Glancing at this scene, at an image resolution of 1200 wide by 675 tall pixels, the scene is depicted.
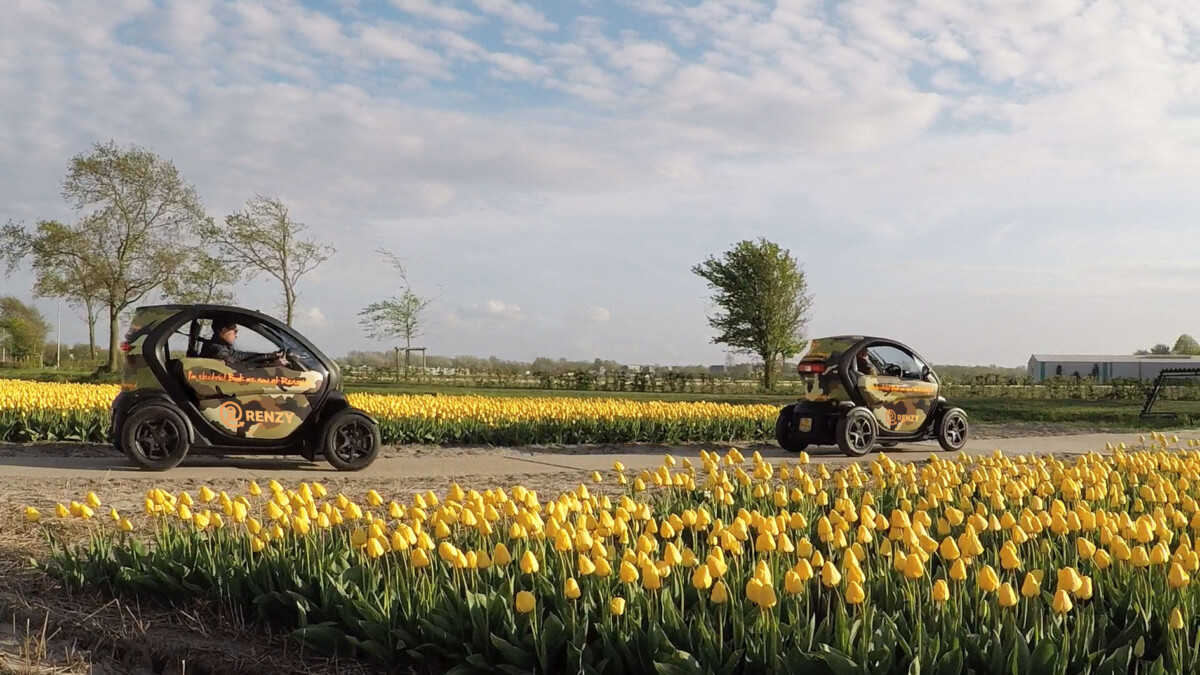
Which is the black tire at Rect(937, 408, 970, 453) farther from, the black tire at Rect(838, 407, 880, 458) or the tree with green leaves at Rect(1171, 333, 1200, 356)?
the tree with green leaves at Rect(1171, 333, 1200, 356)

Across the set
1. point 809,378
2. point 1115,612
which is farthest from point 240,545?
point 809,378

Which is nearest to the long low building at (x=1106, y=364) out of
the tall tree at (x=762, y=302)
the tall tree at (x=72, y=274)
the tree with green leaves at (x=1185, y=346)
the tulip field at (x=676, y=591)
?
the tree with green leaves at (x=1185, y=346)

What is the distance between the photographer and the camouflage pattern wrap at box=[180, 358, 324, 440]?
30.7 feet

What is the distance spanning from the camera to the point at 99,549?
187 inches

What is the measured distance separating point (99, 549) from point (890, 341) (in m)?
9.89

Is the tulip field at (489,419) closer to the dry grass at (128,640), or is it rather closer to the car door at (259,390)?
the car door at (259,390)

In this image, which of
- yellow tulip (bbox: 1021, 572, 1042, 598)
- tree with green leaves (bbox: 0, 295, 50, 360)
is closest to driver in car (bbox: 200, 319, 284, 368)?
yellow tulip (bbox: 1021, 572, 1042, 598)

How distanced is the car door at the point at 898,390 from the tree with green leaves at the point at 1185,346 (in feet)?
279

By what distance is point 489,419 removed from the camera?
13.7 metres

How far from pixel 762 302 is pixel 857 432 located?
2862cm

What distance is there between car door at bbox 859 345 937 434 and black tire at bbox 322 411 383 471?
5.88 meters

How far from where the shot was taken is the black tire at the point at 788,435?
12703 millimetres

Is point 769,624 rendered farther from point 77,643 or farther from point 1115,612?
point 77,643

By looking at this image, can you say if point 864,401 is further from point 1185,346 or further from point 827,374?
point 1185,346
